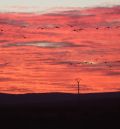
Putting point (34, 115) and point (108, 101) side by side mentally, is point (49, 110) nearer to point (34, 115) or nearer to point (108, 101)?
point (34, 115)

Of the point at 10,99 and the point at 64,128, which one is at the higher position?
the point at 10,99

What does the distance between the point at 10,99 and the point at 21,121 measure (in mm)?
32373

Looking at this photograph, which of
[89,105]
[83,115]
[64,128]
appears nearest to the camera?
[64,128]

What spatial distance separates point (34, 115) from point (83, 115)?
645cm

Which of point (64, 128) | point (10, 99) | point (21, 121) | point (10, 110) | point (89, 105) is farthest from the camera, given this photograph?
point (10, 99)

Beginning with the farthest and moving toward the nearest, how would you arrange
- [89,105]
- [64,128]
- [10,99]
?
[10,99] < [89,105] < [64,128]

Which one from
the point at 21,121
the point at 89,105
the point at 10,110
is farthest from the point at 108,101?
the point at 21,121

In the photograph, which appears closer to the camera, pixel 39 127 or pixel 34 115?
pixel 39 127

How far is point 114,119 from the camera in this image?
202 feet

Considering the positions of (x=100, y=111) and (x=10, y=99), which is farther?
(x=10, y=99)

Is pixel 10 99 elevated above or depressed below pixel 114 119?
above

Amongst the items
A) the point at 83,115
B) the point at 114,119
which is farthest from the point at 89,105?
the point at 114,119

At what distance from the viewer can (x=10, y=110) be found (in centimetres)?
7088

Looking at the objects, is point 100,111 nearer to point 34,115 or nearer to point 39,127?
point 34,115
